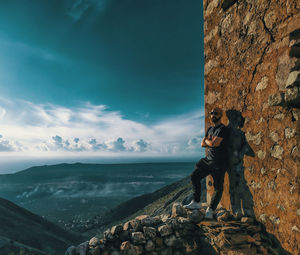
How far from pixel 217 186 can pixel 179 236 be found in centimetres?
129

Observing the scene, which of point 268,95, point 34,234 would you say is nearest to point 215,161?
point 268,95

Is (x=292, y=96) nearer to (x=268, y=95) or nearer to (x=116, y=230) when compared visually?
(x=268, y=95)

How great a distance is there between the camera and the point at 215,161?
3637 mm

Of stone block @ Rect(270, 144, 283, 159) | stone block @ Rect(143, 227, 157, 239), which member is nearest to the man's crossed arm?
stone block @ Rect(270, 144, 283, 159)

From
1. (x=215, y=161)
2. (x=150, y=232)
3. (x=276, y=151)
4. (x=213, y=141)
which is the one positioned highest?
(x=213, y=141)

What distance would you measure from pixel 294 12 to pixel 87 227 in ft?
97.4

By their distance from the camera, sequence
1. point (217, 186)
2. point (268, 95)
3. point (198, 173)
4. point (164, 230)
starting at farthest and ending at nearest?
point (198, 173), point (217, 186), point (164, 230), point (268, 95)

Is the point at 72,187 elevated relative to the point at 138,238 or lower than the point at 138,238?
lower

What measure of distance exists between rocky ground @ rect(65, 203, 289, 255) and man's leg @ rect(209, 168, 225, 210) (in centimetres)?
17

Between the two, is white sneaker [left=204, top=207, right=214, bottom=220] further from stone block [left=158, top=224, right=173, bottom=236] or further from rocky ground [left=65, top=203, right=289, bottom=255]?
stone block [left=158, top=224, right=173, bottom=236]

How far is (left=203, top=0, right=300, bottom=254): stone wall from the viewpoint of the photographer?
2.57 meters

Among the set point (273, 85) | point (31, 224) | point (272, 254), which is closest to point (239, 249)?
point (272, 254)

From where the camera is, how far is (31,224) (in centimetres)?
1827

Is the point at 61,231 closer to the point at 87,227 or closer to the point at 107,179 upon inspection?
the point at 87,227
